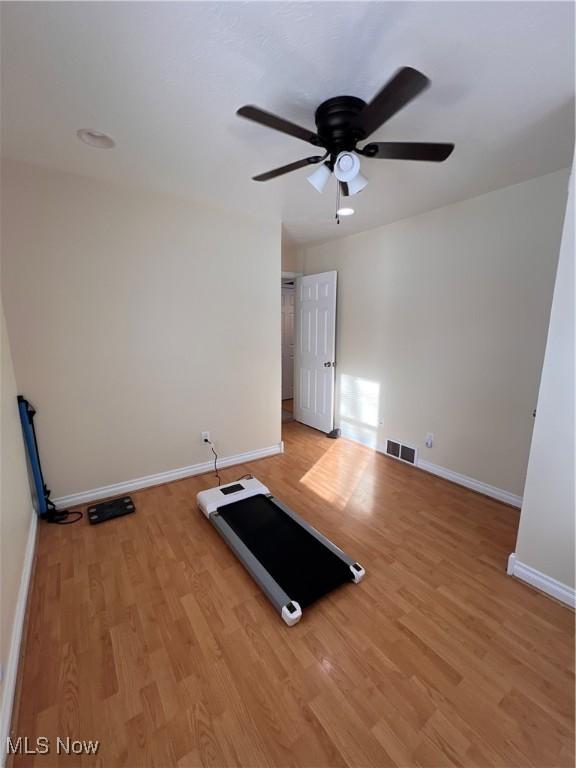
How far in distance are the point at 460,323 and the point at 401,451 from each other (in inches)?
56.2

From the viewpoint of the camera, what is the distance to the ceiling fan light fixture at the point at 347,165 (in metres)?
1.50

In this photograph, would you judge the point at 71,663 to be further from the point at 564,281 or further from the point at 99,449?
the point at 564,281

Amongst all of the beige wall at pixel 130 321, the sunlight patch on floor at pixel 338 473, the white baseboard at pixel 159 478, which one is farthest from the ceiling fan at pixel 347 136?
the white baseboard at pixel 159 478

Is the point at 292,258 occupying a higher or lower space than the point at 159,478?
higher

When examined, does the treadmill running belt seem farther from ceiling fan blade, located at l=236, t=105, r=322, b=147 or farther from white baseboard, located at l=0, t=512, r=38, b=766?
ceiling fan blade, located at l=236, t=105, r=322, b=147

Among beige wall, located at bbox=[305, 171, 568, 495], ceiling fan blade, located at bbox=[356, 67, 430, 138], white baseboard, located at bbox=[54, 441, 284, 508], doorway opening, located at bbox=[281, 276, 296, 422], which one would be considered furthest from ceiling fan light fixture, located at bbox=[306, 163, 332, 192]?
doorway opening, located at bbox=[281, 276, 296, 422]

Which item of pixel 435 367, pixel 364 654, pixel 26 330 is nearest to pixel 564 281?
pixel 435 367

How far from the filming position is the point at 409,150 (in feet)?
4.70

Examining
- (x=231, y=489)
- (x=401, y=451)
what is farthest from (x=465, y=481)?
(x=231, y=489)

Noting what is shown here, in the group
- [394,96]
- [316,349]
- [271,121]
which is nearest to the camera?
[394,96]

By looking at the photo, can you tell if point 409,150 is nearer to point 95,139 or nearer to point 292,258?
point 95,139

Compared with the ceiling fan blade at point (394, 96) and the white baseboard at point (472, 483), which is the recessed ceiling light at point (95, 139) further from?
the white baseboard at point (472, 483)

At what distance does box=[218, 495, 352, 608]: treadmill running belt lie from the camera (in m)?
1.72

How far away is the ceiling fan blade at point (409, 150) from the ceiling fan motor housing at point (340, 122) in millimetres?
72
